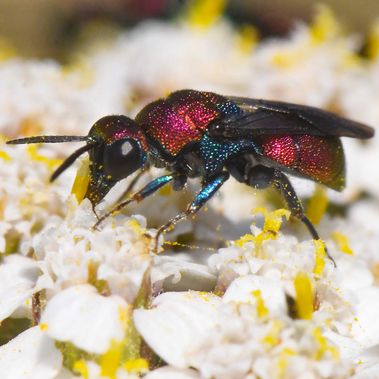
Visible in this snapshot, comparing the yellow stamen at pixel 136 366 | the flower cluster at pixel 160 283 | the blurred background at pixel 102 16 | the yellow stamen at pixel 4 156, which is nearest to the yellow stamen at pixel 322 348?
the flower cluster at pixel 160 283

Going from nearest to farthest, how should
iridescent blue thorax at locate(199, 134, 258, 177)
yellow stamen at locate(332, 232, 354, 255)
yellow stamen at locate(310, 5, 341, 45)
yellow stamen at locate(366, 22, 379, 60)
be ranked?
iridescent blue thorax at locate(199, 134, 258, 177)
yellow stamen at locate(332, 232, 354, 255)
yellow stamen at locate(310, 5, 341, 45)
yellow stamen at locate(366, 22, 379, 60)

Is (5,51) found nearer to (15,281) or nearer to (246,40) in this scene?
(246,40)

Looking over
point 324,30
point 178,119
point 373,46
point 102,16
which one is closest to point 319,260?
point 178,119

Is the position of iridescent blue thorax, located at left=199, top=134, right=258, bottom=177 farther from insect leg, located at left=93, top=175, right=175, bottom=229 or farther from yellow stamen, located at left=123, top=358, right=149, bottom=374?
yellow stamen, located at left=123, top=358, right=149, bottom=374

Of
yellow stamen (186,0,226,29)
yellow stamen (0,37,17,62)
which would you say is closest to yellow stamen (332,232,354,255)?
yellow stamen (186,0,226,29)

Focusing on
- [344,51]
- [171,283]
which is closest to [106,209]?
[171,283]

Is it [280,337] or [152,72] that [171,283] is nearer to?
[280,337]

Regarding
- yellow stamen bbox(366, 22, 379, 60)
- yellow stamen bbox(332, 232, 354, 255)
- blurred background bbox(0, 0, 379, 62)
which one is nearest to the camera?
yellow stamen bbox(332, 232, 354, 255)
